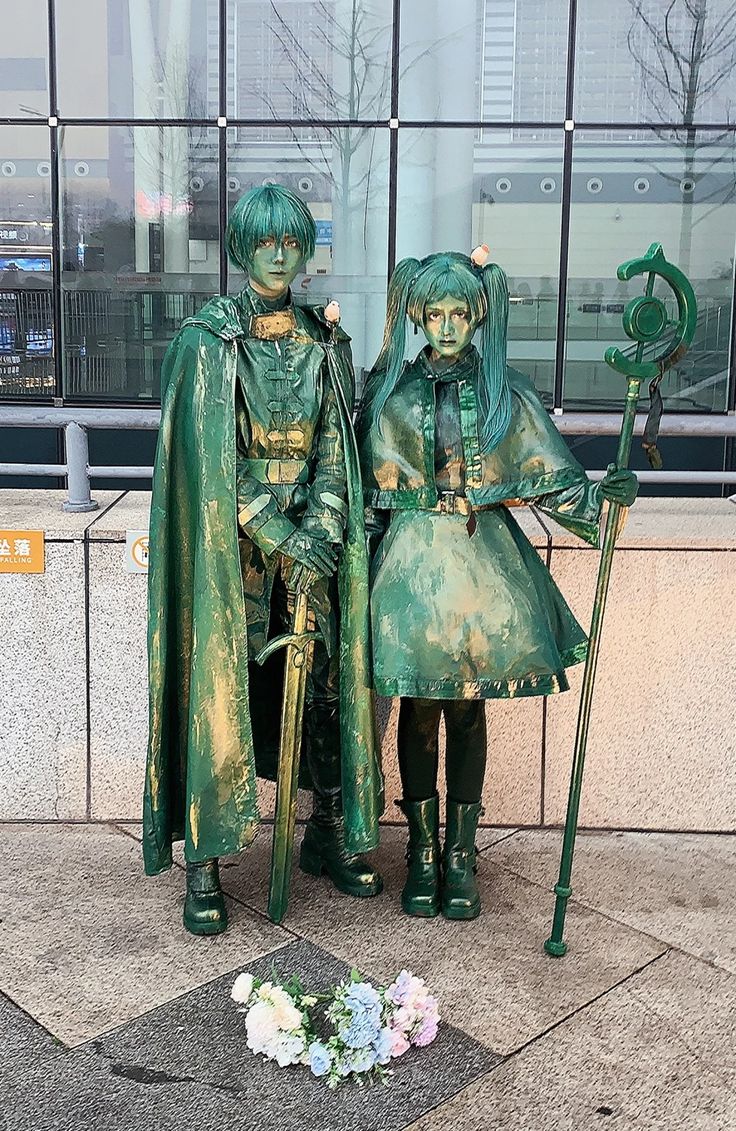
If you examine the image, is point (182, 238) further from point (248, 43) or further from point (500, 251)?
point (500, 251)

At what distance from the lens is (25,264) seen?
34.2 feet

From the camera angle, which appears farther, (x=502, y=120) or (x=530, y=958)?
(x=502, y=120)

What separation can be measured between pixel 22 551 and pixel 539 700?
1.94m

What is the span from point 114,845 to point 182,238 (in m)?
7.03

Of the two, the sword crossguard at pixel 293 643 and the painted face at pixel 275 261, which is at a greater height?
the painted face at pixel 275 261

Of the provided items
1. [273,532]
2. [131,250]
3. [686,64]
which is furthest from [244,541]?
[686,64]

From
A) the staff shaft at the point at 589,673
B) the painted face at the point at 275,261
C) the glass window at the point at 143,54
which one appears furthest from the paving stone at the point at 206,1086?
the glass window at the point at 143,54

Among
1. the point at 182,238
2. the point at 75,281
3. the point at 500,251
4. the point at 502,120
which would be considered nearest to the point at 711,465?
the point at 500,251

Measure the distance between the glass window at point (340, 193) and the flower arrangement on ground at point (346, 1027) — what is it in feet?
24.4

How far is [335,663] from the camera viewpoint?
3.79m

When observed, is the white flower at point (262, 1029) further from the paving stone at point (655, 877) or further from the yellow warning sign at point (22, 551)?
the yellow warning sign at point (22, 551)

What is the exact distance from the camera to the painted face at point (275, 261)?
3.39 meters

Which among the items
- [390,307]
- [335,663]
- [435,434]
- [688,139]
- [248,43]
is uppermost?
[248,43]

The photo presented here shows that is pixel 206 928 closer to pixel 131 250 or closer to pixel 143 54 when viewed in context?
pixel 131 250
